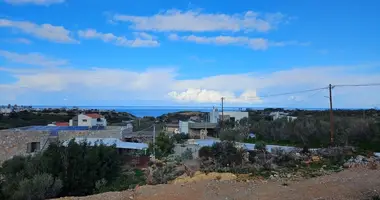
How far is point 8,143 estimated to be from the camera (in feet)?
80.7

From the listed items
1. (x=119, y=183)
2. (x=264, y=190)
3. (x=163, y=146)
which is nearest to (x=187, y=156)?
(x=163, y=146)

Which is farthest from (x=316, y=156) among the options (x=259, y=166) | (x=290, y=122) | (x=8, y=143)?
(x=8, y=143)

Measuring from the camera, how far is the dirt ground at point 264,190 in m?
8.91

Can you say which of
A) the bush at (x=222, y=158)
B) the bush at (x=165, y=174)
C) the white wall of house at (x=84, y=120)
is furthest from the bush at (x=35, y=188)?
the white wall of house at (x=84, y=120)

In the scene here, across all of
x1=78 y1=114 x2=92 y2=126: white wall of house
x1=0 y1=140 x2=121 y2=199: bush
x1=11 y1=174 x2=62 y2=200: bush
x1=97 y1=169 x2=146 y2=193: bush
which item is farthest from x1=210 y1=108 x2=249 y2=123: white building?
x1=11 y1=174 x2=62 y2=200: bush

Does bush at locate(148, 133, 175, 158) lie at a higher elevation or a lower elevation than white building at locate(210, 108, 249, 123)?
lower

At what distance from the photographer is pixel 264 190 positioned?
9602mm

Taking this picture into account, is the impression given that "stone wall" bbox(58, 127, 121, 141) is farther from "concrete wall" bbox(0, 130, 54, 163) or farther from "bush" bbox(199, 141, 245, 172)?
"bush" bbox(199, 141, 245, 172)

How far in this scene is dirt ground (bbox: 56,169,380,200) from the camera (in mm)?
8906

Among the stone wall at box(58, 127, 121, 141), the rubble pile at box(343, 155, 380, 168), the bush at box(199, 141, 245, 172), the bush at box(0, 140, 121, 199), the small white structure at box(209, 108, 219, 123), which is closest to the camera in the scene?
the bush at box(0, 140, 121, 199)

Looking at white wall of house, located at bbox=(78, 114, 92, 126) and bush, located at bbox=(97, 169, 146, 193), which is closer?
bush, located at bbox=(97, 169, 146, 193)

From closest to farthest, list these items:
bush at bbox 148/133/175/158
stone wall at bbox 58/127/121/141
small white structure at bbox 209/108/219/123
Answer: bush at bbox 148/133/175/158 → stone wall at bbox 58/127/121/141 → small white structure at bbox 209/108/219/123

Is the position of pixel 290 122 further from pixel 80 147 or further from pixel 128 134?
pixel 80 147

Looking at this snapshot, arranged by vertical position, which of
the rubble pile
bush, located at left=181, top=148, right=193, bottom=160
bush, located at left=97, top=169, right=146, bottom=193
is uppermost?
the rubble pile
